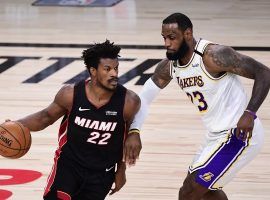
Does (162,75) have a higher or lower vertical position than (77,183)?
higher

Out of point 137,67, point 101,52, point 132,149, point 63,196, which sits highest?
point 101,52

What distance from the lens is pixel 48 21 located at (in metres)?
15.1

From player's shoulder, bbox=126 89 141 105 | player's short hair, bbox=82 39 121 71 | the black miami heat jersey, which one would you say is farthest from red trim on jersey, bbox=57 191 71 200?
player's short hair, bbox=82 39 121 71

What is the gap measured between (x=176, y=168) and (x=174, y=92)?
2.90 meters

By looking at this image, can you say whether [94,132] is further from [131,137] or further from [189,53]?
[189,53]

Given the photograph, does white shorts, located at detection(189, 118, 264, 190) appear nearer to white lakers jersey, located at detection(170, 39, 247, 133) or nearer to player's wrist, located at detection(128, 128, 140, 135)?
white lakers jersey, located at detection(170, 39, 247, 133)

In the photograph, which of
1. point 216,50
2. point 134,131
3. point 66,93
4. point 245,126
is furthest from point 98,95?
point 245,126

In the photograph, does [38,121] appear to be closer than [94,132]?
No

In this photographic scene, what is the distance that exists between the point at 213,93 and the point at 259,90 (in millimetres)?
350

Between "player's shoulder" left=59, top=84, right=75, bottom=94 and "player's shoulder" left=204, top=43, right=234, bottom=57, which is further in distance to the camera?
"player's shoulder" left=204, top=43, right=234, bottom=57

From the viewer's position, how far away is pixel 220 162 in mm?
6277

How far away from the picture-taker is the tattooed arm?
603 centimetres

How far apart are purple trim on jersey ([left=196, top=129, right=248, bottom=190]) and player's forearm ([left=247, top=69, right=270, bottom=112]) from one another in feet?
1.09

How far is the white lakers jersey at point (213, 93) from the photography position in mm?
6258
